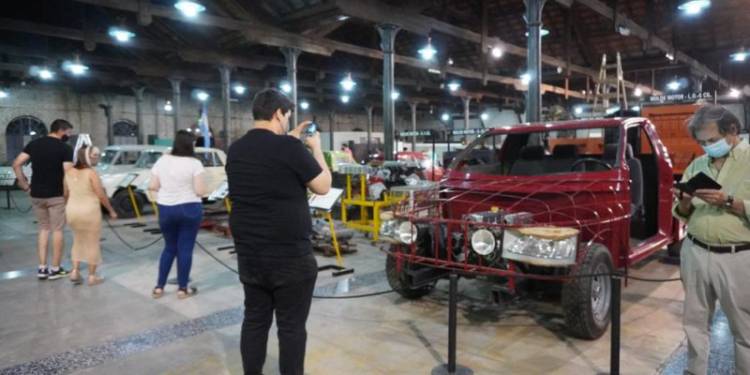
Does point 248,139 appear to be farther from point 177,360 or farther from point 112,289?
point 112,289

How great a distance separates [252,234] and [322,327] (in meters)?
2.05

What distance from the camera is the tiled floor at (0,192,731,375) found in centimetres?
357

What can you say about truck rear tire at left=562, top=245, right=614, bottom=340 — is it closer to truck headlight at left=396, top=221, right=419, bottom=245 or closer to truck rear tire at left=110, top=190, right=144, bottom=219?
truck headlight at left=396, top=221, right=419, bottom=245

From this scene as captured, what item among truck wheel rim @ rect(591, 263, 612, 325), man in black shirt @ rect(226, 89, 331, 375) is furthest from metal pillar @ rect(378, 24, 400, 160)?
man in black shirt @ rect(226, 89, 331, 375)

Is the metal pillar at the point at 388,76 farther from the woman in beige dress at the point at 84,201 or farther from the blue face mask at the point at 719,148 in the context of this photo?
the blue face mask at the point at 719,148

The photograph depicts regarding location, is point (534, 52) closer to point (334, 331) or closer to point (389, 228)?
point (389, 228)

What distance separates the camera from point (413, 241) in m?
4.48

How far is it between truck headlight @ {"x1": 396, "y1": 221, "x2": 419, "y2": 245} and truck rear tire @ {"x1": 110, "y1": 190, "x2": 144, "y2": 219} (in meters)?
9.26

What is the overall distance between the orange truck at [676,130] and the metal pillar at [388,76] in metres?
6.20

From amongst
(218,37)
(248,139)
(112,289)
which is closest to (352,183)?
(112,289)

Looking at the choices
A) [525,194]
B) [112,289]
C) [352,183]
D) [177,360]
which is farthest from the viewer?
[352,183]

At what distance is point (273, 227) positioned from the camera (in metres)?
2.52

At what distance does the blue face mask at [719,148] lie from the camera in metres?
2.82

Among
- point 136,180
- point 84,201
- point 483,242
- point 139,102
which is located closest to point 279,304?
point 483,242
